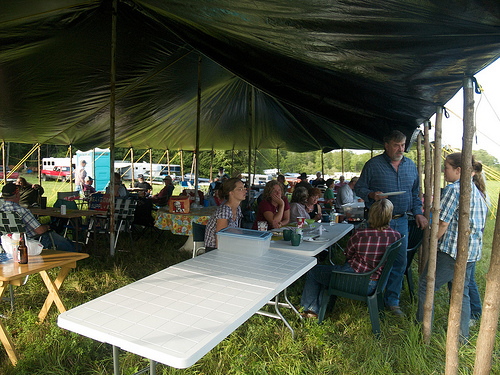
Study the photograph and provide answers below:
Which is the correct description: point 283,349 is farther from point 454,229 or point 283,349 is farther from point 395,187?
point 395,187

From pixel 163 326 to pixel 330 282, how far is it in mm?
1832

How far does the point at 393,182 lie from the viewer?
3408mm

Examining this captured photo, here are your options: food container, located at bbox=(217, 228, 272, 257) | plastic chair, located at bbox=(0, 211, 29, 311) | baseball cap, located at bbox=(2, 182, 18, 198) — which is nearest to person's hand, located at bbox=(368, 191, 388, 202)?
food container, located at bbox=(217, 228, 272, 257)

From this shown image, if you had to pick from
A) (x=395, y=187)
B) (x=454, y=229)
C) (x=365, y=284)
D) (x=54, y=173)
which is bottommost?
(x=54, y=173)

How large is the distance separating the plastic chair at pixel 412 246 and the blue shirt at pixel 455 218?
101 cm

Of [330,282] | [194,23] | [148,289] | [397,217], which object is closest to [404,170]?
[397,217]

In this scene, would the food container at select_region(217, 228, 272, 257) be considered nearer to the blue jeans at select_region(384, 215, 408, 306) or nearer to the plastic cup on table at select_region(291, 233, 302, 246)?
the plastic cup on table at select_region(291, 233, 302, 246)

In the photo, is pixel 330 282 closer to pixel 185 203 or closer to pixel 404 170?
pixel 404 170

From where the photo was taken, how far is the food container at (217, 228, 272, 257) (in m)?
2.64

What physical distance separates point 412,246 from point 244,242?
7.28 feet

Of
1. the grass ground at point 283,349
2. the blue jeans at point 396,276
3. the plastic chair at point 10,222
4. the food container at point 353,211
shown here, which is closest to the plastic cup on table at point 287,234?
the grass ground at point 283,349

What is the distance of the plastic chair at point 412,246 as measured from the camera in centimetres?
366

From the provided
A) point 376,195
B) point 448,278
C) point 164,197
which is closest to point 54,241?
point 376,195

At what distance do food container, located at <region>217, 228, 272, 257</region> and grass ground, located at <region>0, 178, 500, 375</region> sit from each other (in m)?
0.72
